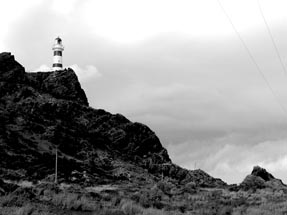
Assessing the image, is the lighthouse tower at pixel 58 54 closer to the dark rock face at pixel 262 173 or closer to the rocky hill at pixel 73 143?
the rocky hill at pixel 73 143

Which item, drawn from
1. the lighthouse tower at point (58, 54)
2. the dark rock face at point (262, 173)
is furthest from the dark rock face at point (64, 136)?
the dark rock face at point (262, 173)

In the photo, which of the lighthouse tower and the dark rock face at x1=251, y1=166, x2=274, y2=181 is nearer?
the dark rock face at x1=251, y1=166, x2=274, y2=181

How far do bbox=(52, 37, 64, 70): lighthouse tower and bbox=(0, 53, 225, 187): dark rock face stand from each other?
235 centimetres

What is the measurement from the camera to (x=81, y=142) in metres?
104

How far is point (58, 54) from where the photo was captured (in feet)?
412

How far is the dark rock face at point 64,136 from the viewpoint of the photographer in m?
84.8

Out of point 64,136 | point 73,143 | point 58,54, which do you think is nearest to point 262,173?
point 73,143

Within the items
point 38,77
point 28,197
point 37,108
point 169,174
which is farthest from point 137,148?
point 28,197

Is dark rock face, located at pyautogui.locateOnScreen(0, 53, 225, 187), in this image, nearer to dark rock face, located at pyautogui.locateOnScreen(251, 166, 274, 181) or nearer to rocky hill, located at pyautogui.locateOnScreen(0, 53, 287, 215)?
rocky hill, located at pyautogui.locateOnScreen(0, 53, 287, 215)

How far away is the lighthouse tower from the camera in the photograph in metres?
121

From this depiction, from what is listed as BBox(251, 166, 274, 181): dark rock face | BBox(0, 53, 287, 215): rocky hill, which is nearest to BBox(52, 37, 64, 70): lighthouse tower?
BBox(0, 53, 287, 215): rocky hill

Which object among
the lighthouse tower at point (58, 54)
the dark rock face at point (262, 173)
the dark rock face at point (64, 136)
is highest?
the lighthouse tower at point (58, 54)

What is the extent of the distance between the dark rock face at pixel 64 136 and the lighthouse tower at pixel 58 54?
2354 millimetres

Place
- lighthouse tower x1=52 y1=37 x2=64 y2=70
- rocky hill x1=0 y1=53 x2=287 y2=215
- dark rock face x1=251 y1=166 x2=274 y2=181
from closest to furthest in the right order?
rocky hill x1=0 y1=53 x2=287 y2=215, dark rock face x1=251 y1=166 x2=274 y2=181, lighthouse tower x1=52 y1=37 x2=64 y2=70
